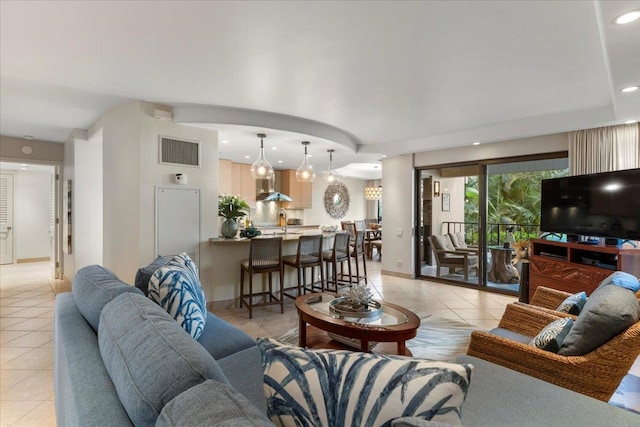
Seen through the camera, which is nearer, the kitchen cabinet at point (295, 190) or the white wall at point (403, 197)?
the white wall at point (403, 197)

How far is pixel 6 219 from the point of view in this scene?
7719 millimetres

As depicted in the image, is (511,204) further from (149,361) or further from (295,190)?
(149,361)

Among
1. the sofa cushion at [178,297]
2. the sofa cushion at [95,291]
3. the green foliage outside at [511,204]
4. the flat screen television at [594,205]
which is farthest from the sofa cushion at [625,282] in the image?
the green foliage outside at [511,204]

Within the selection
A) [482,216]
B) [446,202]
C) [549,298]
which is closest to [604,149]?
[482,216]

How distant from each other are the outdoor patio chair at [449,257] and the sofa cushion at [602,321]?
4.06m

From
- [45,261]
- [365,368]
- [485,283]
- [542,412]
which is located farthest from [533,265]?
[45,261]

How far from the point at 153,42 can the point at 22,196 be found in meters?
8.30

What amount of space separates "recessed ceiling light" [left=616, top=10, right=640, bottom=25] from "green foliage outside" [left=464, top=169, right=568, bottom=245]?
3538 millimetres

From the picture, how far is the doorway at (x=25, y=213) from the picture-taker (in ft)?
25.2

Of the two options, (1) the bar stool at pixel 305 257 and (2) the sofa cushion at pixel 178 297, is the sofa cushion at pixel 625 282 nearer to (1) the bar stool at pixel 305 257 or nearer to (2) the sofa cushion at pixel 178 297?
(2) the sofa cushion at pixel 178 297

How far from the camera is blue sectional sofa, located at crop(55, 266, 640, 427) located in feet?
2.42

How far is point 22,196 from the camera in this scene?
794 centimetres

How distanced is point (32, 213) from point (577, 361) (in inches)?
423

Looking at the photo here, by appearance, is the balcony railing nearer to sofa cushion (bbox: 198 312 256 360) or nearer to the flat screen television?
the flat screen television
